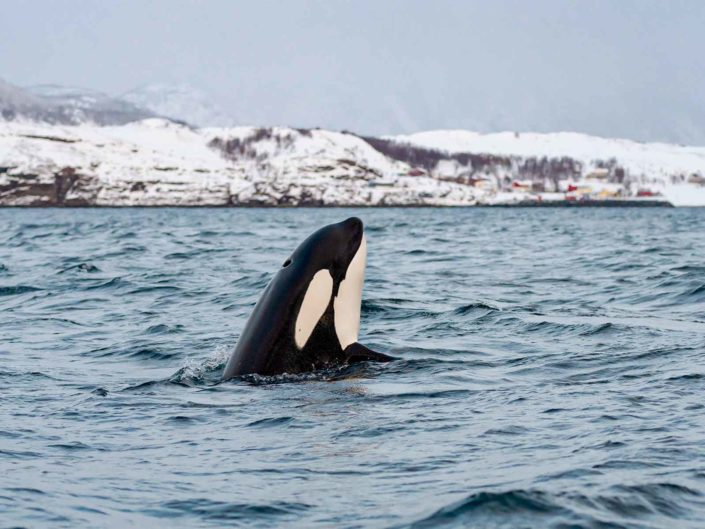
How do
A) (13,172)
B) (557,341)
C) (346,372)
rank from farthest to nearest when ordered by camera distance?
(13,172) < (557,341) < (346,372)

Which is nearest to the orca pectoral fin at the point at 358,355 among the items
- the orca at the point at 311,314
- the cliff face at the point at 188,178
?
the orca at the point at 311,314

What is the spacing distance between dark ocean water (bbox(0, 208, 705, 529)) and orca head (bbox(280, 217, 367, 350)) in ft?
1.56

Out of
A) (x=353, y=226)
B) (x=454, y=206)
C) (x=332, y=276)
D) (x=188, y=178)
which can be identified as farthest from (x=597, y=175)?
(x=332, y=276)

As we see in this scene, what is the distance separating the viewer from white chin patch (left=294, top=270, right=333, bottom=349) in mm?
8828

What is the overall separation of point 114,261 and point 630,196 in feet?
485

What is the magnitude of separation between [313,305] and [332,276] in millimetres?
398

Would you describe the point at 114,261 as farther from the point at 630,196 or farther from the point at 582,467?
the point at 630,196

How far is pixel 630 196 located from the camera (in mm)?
163500

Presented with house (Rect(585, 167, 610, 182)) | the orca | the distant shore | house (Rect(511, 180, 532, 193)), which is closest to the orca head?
the orca

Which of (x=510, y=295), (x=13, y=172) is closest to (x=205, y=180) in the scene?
(x=13, y=172)

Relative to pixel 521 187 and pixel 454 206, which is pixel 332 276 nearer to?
pixel 454 206

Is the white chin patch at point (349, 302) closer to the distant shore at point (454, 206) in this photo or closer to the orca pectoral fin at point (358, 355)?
the orca pectoral fin at point (358, 355)

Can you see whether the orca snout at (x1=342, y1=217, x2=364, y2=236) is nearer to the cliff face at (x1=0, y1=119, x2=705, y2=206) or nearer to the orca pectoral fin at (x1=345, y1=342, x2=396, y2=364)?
the orca pectoral fin at (x1=345, y1=342, x2=396, y2=364)

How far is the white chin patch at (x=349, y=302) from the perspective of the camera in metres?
9.20
